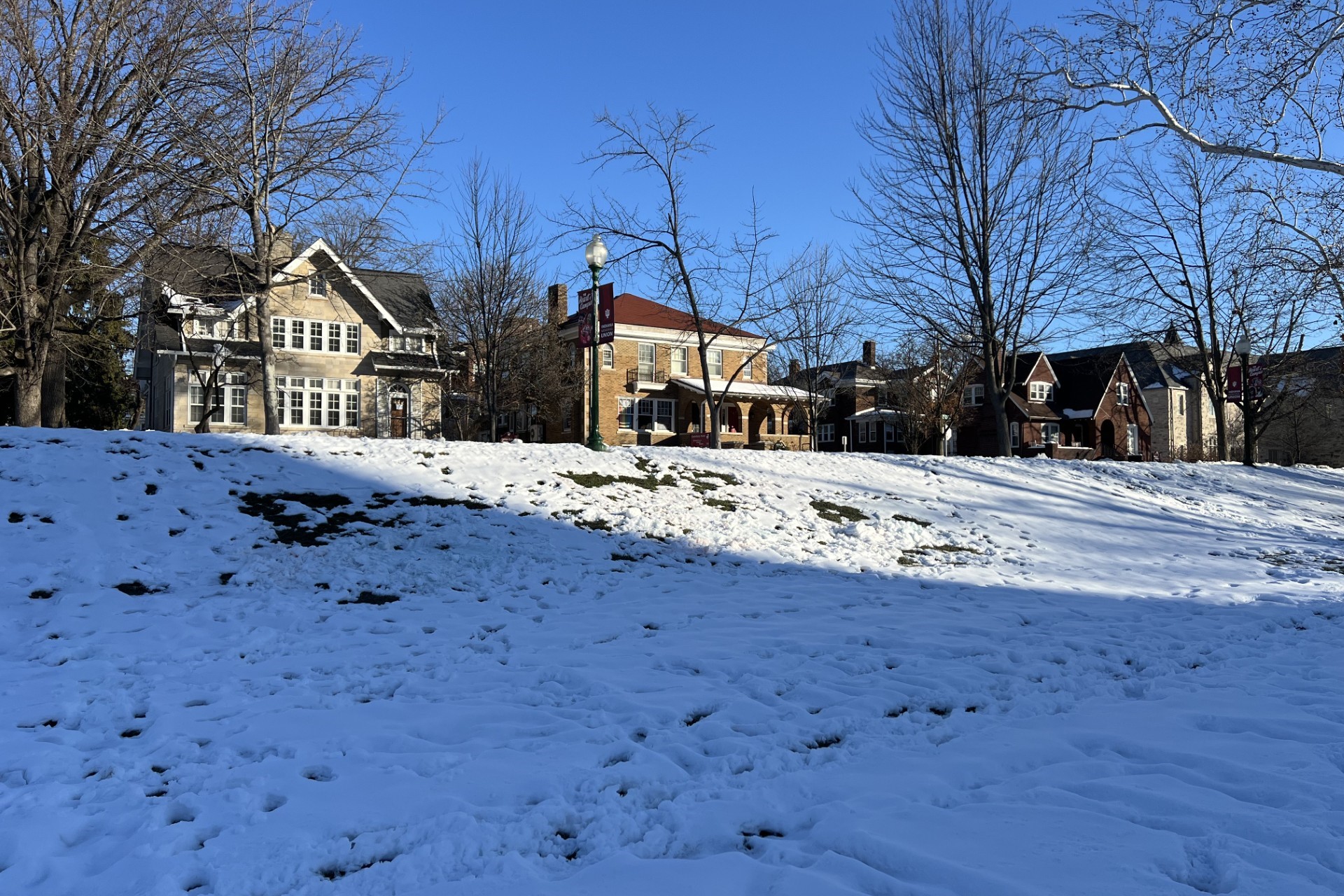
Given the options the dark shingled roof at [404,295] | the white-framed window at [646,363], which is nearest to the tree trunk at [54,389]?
the dark shingled roof at [404,295]

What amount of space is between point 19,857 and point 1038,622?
7.43m

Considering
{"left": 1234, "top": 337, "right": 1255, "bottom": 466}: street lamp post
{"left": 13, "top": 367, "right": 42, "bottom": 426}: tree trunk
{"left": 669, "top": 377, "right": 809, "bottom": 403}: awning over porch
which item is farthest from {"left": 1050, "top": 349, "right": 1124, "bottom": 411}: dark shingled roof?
{"left": 13, "top": 367, "right": 42, "bottom": 426}: tree trunk

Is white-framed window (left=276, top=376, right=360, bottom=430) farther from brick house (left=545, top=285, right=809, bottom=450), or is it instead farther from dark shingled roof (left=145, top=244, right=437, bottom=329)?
brick house (left=545, top=285, right=809, bottom=450)

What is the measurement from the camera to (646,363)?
144 ft

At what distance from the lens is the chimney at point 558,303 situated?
41591 millimetres

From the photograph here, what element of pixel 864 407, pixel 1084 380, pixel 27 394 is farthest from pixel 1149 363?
pixel 27 394

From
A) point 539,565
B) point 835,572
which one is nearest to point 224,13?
point 539,565

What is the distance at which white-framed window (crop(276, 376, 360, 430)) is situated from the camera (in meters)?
32.3

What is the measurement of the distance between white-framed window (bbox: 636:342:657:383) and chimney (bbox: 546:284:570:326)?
4.68 meters

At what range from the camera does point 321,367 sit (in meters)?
32.9

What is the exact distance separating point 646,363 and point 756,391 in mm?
6134

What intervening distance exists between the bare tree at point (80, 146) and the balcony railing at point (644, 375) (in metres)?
28.0

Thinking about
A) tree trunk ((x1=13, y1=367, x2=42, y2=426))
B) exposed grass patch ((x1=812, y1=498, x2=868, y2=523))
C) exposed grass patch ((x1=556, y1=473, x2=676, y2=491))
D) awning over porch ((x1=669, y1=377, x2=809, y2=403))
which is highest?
awning over porch ((x1=669, y1=377, x2=809, y2=403))

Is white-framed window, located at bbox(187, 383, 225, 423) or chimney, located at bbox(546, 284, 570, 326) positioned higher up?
chimney, located at bbox(546, 284, 570, 326)
